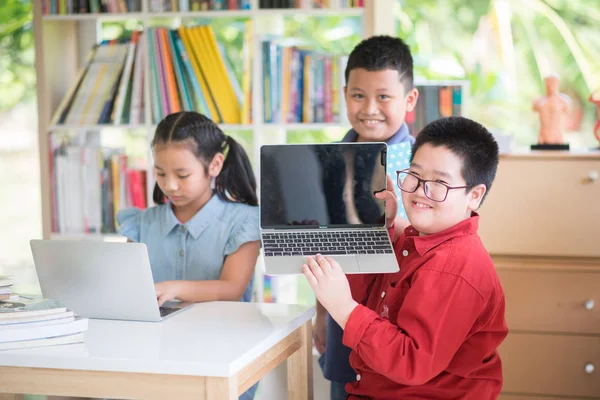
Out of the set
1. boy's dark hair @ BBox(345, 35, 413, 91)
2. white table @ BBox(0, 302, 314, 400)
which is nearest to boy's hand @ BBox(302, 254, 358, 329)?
white table @ BBox(0, 302, 314, 400)

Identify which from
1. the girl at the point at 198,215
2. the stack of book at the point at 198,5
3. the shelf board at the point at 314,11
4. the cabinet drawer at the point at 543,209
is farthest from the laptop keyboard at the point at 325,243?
the stack of book at the point at 198,5

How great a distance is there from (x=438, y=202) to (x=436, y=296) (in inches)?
8.0

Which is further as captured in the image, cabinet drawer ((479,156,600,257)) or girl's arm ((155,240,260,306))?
cabinet drawer ((479,156,600,257))

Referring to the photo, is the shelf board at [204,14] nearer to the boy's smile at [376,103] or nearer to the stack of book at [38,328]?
the boy's smile at [376,103]

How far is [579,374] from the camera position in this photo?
2.50m

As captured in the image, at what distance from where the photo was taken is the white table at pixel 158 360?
4.12 ft

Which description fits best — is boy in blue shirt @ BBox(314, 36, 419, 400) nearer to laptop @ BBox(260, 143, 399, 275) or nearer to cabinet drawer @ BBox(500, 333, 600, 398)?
laptop @ BBox(260, 143, 399, 275)

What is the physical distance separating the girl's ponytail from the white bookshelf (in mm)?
824

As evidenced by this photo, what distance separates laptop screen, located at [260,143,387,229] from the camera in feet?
5.50

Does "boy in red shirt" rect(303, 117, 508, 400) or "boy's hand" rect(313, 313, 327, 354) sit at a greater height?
"boy in red shirt" rect(303, 117, 508, 400)

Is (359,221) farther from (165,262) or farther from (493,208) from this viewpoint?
(493,208)

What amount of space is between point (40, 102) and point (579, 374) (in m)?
2.33

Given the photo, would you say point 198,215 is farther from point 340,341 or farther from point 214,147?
point 340,341

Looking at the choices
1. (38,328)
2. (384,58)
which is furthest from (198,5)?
(38,328)
